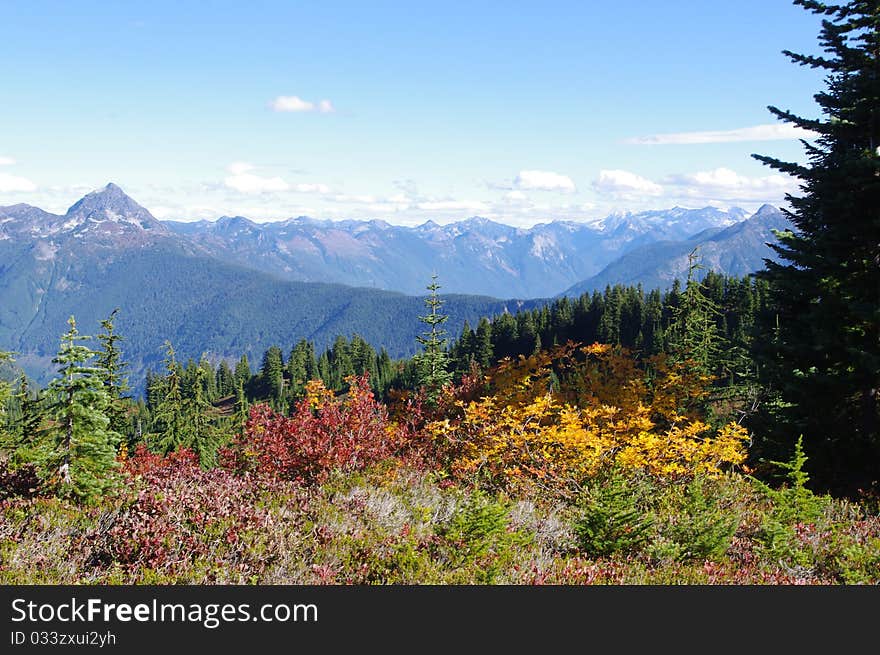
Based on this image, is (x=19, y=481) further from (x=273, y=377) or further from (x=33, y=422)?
(x=273, y=377)

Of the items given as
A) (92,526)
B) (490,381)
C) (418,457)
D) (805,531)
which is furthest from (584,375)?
(92,526)

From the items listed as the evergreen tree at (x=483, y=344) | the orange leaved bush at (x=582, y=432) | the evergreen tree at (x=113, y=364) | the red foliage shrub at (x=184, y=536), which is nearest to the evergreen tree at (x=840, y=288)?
the orange leaved bush at (x=582, y=432)

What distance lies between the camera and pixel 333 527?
6.44m

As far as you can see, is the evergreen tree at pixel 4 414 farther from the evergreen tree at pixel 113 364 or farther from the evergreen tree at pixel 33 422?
the evergreen tree at pixel 113 364

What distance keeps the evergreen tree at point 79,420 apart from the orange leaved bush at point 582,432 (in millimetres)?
5566

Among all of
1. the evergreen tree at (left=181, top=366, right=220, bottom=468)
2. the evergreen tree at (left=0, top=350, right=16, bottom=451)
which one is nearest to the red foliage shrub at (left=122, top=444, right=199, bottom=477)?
the evergreen tree at (left=0, top=350, right=16, bottom=451)

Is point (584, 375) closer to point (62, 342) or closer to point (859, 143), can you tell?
point (859, 143)

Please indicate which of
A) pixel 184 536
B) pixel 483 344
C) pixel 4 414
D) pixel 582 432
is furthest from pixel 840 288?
pixel 483 344

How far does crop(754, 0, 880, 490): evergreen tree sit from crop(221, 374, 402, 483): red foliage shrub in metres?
8.45

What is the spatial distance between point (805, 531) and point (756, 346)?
6292mm

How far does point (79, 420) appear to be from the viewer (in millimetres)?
10305

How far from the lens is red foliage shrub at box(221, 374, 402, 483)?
957 cm

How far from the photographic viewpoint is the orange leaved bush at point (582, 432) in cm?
976

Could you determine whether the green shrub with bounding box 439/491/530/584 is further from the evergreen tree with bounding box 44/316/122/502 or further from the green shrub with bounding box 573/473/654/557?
the evergreen tree with bounding box 44/316/122/502
